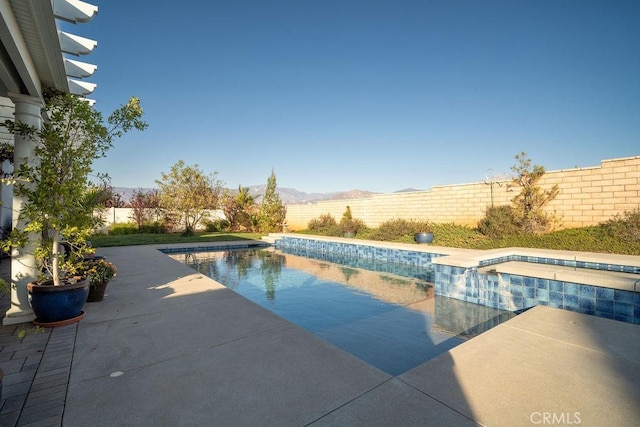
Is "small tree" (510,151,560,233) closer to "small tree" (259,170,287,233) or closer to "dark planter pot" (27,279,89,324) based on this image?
"dark planter pot" (27,279,89,324)

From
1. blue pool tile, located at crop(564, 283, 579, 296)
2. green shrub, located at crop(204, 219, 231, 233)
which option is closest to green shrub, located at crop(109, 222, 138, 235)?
green shrub, located at crop(204, 219, 231, 233)

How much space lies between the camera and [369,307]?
5.07 metres

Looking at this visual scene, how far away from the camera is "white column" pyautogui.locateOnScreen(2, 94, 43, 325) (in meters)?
3.62

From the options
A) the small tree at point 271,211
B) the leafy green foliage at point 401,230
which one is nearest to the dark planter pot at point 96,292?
the leafy green foliage at point 401,230

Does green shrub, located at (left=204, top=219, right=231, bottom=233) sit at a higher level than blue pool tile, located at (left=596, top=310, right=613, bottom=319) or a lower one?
higher

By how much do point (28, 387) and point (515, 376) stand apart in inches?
149

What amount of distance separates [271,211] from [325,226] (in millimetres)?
4286

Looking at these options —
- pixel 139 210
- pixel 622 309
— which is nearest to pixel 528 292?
pixel 622 309

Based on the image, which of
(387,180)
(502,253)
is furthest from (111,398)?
(387,180)

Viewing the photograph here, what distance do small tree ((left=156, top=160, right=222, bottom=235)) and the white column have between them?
534 inches

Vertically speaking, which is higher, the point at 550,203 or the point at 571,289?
the point at 550,203

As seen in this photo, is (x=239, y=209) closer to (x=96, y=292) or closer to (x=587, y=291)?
(x=96, y=292)

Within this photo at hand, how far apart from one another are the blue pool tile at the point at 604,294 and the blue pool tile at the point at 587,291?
0.14ft

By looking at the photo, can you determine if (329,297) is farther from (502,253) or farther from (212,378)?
(502,253)
